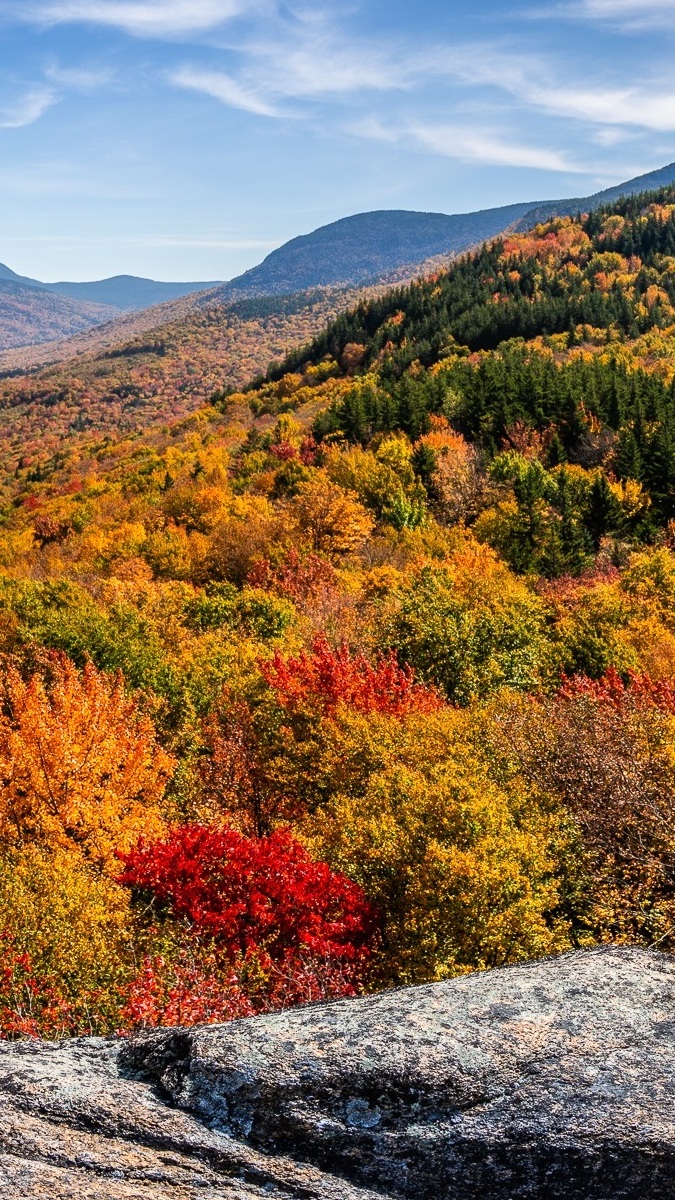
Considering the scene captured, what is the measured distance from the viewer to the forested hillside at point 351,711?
19.9 metres

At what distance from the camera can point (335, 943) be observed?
66.5 feet

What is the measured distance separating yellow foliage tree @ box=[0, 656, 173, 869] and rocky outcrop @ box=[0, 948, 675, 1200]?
59.8 ft

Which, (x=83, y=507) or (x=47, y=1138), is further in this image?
(x=83, y=507)

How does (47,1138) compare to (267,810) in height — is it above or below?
above

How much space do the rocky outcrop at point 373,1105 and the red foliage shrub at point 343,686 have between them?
24.4 m

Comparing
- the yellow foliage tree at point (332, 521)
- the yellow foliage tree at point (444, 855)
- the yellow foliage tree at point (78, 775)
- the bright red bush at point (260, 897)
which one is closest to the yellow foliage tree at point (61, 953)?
the bright red bush at point (260, 897)

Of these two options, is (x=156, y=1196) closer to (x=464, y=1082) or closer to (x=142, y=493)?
(x=464, y=1082)

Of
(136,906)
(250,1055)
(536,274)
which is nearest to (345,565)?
(136,906)

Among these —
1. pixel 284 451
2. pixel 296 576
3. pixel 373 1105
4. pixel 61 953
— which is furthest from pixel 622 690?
pixel 284 451

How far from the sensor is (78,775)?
29.7 metres

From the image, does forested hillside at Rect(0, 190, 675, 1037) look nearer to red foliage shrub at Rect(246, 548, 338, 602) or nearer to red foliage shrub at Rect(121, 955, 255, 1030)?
red foliage shrub at Rect(121, 955, 255, 1030)

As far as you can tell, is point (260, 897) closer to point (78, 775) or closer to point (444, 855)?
point (444, 855)

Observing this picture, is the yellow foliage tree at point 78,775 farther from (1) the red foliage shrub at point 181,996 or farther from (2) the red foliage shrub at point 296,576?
(2) the red foliage shrub at point 296,576

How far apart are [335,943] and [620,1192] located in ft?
46.7
